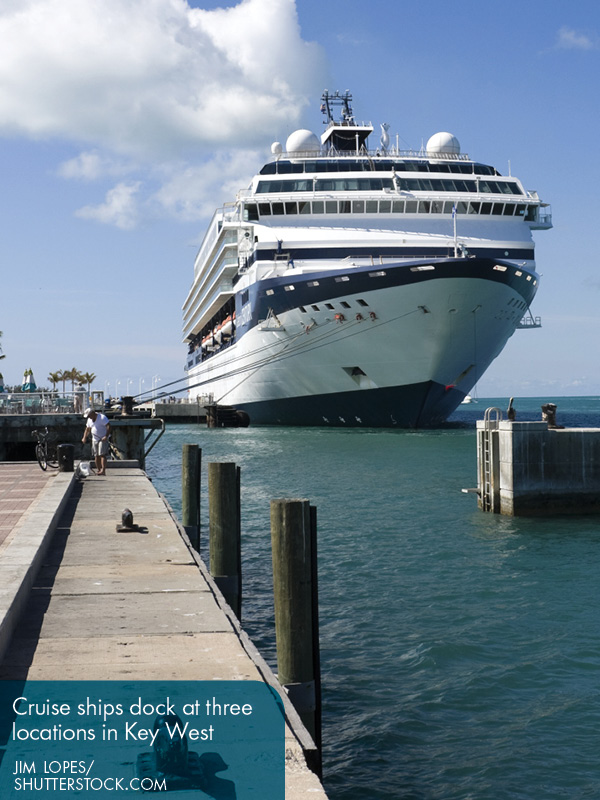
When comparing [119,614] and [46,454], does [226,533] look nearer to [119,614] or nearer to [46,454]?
[119,614]

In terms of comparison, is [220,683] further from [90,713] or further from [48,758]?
[48,758]

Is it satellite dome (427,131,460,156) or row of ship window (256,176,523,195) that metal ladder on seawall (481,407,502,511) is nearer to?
row of ship window (256,176,523,195)

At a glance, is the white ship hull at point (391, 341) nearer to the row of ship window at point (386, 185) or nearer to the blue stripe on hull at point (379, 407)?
the blue stripe on hull at point (379, 407)

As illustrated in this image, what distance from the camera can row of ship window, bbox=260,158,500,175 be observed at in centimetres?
4659

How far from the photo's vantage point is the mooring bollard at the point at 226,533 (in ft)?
35.2

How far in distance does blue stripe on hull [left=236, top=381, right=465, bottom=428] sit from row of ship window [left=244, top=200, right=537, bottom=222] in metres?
9.39

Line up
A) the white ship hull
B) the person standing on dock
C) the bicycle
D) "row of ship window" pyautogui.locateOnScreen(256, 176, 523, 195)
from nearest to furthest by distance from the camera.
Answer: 1. the person standing on dock
2. the bicycle
3. the white ship hull
4. "row of ship window" pyautogui.locateOnScreen(256, 176, 523, 195)

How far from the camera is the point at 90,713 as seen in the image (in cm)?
492

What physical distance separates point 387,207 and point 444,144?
28.0ft

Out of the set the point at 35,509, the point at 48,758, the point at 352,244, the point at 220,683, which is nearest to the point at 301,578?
the point at 220,683

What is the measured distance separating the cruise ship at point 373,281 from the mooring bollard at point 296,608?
29.2 metres

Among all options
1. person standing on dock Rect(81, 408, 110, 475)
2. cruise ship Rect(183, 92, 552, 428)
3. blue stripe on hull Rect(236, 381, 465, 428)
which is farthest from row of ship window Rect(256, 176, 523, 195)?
person standing on dock Rect(81, 408, 110, 475)

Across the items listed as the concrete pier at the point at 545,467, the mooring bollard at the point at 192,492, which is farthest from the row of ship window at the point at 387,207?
the mooring bollard at the point at 192,492

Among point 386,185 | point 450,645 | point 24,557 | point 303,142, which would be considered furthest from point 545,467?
point 303,142
